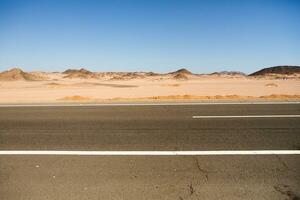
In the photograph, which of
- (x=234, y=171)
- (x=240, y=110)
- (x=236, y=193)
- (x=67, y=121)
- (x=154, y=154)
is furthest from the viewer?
(x=240, y=110)

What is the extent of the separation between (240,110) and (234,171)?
6.51 meters

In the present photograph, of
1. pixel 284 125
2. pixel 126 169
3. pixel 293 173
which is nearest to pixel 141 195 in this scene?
pixel 126 169

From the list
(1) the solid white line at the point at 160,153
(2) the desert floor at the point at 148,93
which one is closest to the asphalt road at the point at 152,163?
(1) the solid white line at the point at 160,153

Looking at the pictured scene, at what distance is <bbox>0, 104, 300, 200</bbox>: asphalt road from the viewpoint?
4254 millimetres

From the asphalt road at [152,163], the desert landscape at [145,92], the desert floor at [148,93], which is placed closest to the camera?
the asphalt road at [152,163]

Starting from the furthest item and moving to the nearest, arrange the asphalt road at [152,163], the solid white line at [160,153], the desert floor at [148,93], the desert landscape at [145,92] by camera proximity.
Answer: the desert floor at [148,93]
the desert landscape at [145,92]
the solid white line at [160,153]
the asphalt road at [152,163]

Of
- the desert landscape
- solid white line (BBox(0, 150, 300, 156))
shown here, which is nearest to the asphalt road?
solid white line (BBox(0, 150, 300, 156))

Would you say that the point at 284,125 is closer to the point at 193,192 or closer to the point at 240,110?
the point at 240,110

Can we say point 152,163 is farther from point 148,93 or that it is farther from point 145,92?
point 145,92

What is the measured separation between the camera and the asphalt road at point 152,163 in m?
4.25

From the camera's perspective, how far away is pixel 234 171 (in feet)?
16.0

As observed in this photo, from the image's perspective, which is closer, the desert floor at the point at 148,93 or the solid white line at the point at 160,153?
the solid white line at the point at 160,153

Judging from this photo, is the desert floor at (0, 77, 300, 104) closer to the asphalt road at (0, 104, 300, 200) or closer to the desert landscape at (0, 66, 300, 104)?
the desert landscape at (0, 66, 300, 104)

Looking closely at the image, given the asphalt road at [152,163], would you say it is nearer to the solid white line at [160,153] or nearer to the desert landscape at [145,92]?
the solid white line at [160,153]
